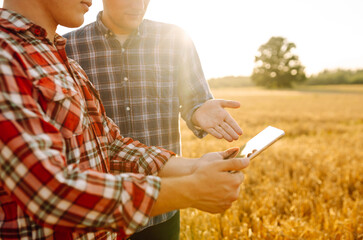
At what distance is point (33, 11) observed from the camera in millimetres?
1086

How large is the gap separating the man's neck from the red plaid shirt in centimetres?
4

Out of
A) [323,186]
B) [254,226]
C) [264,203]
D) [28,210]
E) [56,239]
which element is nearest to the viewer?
[28,210]

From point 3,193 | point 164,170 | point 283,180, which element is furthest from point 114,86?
point 283,180

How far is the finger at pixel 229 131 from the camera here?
5.66 feet

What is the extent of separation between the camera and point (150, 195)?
98cm

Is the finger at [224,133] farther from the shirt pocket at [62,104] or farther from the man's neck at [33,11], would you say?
the man's neck at [33,11]

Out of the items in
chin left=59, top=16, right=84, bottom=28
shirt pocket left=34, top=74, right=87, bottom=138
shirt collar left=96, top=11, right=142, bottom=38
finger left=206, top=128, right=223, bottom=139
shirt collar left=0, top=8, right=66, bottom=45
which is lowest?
finger left=206, top=128, right=223, bottom=139

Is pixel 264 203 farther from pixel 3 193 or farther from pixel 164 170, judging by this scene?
pixel 3 193

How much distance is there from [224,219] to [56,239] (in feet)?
6.97

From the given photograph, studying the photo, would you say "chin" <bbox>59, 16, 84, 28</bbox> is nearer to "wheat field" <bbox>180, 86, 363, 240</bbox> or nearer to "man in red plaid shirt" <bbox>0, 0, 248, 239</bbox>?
"man in red plaid shirt" <bbox>0, 0, 248, 239</bbox>

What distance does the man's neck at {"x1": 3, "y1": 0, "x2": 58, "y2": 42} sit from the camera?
1.06m

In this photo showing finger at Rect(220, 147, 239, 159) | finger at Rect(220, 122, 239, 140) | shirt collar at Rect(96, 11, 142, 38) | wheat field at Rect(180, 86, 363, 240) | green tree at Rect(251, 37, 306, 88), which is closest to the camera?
finger at Rect(220, 147, 239, 159)

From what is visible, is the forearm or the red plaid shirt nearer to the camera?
the red plaid shirt

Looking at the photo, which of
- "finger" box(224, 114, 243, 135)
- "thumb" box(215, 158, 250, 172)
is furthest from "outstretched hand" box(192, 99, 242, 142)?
"thumb" box(215, 158, 250, 172)
